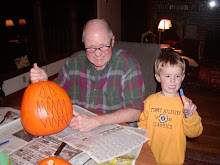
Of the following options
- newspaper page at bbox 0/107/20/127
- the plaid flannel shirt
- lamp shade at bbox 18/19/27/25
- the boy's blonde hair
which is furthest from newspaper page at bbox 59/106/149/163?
lamp shade at bbox 18/19/27/25

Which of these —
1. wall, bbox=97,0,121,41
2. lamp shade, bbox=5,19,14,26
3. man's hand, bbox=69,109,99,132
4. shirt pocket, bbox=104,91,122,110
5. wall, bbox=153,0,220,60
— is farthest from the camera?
wall, bbox=153,0,220,60

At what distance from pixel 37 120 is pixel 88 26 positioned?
68cm

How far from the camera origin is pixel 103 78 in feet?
4.75

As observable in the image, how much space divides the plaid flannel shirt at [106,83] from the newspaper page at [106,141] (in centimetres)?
29

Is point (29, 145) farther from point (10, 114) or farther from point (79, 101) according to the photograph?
point (79, 101)

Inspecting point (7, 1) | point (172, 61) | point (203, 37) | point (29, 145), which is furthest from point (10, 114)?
point (203, 37)

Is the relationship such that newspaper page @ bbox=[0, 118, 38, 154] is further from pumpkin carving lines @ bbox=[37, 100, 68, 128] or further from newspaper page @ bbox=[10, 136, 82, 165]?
pumpkin carving lines @ bbox=[37, 100, 68, 128]

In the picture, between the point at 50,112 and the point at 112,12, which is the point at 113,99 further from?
the point at 112,12

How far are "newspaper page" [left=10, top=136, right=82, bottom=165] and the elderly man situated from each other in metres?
0.26

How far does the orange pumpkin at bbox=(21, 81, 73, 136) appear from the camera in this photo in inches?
36.3

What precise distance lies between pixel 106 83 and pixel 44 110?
60cm

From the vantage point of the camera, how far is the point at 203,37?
6594 millimetres

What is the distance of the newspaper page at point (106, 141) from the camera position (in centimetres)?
87

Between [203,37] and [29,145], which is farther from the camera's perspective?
[203,37]
